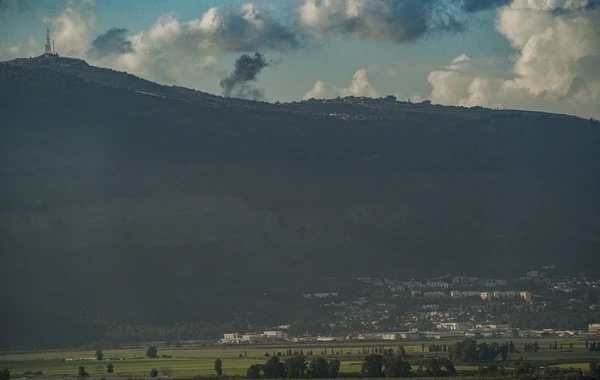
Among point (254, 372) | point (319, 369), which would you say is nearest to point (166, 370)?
point (254, 372)

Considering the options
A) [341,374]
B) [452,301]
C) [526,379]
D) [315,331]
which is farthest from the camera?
[452,301]

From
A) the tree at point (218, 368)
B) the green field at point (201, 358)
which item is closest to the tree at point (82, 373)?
the green field at point (201, 358)

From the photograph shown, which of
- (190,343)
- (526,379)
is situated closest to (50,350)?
(190,343)

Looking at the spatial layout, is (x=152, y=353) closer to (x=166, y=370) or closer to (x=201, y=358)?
(x=201, y=358)

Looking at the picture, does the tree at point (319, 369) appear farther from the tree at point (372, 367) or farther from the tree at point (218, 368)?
the tree at point (218, 368)

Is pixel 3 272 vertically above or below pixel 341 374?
above

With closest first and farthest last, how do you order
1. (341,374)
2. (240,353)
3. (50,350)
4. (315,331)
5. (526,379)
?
(526,379), (341,374), (240,353), (50,350), (315,331)

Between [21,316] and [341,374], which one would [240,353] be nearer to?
[341,374]
